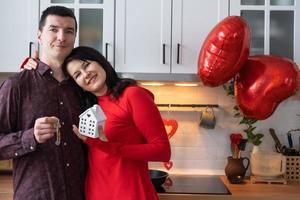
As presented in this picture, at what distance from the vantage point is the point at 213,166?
244 cm

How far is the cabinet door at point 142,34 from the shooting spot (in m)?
2.11

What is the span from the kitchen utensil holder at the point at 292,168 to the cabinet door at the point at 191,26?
0.81 m

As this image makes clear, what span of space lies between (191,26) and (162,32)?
167 mm

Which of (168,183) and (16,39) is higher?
(16,39)

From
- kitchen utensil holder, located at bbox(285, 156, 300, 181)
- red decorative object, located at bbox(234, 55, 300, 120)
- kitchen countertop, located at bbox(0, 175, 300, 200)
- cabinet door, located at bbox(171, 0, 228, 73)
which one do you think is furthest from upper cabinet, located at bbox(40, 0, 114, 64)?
kitchen utensil holder, located at bbox(285, 156, 300, 181)

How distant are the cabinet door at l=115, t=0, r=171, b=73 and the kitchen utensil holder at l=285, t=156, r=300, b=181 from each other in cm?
93

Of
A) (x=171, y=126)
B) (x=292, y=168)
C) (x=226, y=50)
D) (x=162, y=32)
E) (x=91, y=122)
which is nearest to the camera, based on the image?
(x=91, y=122)

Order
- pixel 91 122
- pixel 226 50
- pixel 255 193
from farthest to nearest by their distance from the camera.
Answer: pixel 255 193 → pixel 226 50 → pixel 91 122

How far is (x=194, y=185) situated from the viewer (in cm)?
213

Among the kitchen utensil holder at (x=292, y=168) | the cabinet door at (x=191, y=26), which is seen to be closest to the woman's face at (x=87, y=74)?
the cabinet door at (x=191, y=26)

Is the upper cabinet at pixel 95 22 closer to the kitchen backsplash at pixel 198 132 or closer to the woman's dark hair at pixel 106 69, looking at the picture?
the kitchen backsplash at pixel 198 132

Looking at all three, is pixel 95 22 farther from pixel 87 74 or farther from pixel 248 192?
pixel 248 192

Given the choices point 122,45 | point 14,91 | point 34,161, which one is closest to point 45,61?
point 14,91

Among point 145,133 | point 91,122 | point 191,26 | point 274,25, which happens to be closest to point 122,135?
point 145,133
